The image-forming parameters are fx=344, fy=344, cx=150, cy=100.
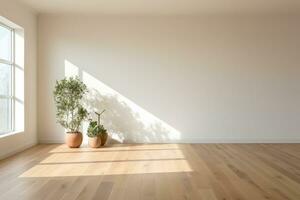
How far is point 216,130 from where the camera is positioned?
7547mm

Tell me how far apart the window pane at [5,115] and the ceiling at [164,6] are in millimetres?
1917

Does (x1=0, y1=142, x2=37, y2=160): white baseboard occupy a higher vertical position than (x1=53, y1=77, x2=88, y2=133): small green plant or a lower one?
lower

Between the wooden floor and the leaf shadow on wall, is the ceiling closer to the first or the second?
the leaf shadow on wall

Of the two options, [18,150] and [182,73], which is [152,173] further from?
[182,73]

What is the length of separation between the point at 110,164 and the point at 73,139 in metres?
1.84

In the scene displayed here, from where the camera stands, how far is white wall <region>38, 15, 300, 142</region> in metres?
7.45

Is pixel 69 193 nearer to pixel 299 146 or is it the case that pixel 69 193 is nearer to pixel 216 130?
pixel 216 130

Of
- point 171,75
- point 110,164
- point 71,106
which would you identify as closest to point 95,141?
point 71,106

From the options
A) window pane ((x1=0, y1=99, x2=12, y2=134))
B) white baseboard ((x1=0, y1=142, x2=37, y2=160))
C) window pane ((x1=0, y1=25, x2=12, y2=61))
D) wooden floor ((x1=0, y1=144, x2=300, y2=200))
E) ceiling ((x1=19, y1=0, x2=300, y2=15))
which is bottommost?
wooden floor ((x1=0, y1=144, x2=300, y2=200))

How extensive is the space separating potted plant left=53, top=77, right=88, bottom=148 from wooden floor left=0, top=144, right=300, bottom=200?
1.04 ft

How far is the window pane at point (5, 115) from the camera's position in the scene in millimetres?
6141

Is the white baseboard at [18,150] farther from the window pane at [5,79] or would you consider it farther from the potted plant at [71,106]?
the window pane at [5,79]

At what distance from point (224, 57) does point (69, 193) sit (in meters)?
5.00

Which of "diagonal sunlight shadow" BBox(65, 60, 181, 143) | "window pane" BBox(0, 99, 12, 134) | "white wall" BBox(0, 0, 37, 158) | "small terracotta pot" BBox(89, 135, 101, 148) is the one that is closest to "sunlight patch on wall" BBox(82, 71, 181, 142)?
"diagonal sunlight shadow" BBox(65, 60, 181, 143)
